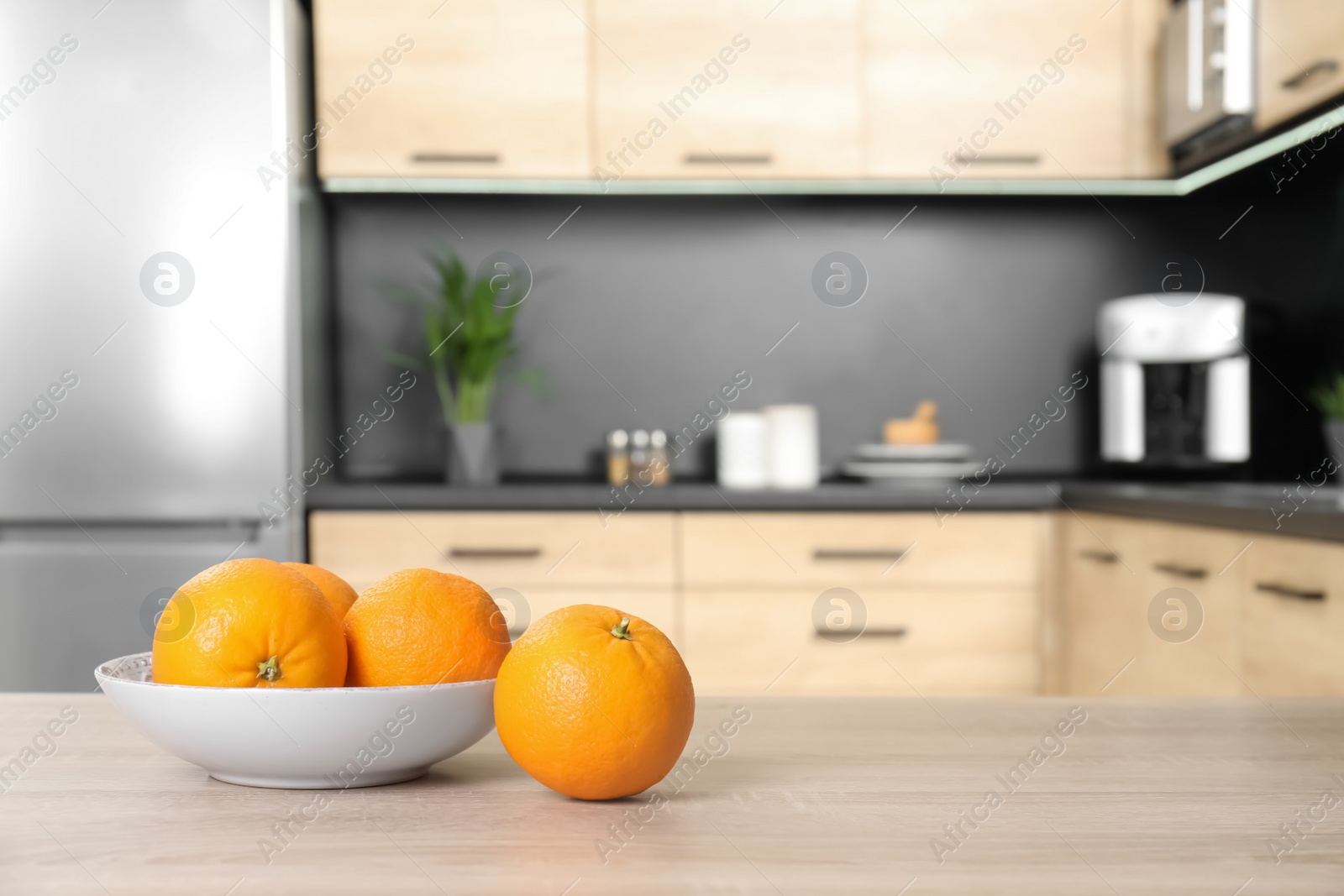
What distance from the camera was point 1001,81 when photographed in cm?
266

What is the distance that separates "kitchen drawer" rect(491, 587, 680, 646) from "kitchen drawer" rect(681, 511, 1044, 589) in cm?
8

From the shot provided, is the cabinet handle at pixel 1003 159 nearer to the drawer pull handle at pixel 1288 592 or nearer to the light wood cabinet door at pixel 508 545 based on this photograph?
the light wood cabinet door at pixel 508 545

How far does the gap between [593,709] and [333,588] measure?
0.65ft

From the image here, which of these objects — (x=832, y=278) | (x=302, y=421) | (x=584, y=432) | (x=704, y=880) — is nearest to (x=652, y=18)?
(x=832, y=278)

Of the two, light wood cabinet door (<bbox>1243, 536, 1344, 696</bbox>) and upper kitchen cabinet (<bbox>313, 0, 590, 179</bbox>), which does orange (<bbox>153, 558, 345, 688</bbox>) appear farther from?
upper kitchen cabinet (<bbox>313, 0, 590, 179</bbox>)

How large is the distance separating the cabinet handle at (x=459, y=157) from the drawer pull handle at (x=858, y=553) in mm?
1175

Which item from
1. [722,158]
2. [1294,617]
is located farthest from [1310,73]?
[722,158]

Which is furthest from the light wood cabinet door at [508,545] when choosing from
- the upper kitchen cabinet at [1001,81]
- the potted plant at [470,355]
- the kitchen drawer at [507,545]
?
the upper kitchen cabinet at [1001,81]

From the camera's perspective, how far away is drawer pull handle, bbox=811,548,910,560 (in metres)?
2.42

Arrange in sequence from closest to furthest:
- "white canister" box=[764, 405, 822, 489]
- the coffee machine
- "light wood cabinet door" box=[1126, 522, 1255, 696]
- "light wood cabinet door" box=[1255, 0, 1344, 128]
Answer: "light wood cabinet door" box=[1126, 522, 1255, 696] → "light wood cabinet door" box=[1255, 0, 1344, 128] → the coffee machine → "white canister" box=[764, 405, 822, 489]

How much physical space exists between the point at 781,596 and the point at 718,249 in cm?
103

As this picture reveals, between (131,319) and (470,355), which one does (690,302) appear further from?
(131,319)

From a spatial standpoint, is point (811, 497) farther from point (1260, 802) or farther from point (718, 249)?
point (1260, 802)

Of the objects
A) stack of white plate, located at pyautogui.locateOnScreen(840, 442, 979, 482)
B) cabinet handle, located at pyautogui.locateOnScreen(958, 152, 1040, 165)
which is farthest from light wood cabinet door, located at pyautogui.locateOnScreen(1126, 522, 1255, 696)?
cabinet handle, located at pyautogui.locateOnScreen(958, 152, 1040, 165)
